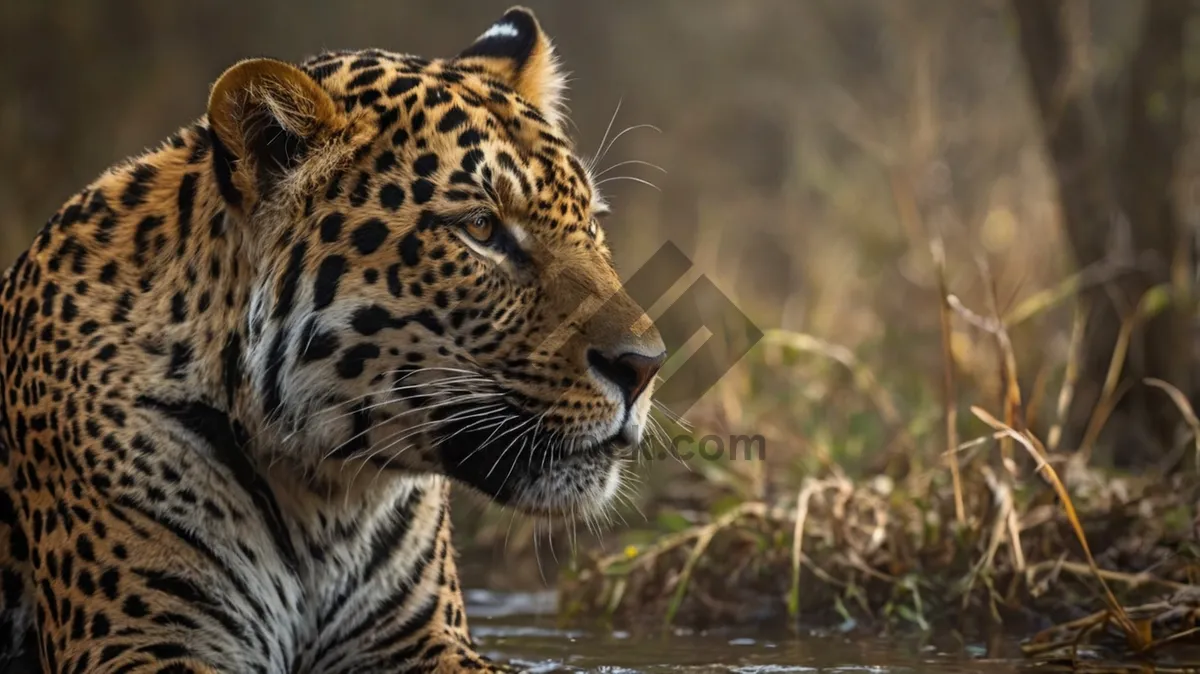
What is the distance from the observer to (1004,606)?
5812mm

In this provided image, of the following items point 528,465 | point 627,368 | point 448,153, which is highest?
point 448,153

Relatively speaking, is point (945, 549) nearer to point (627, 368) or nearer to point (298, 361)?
point (627, 368)

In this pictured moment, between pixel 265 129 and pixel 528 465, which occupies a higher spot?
pixel 265 129

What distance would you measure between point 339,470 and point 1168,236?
15.7ft

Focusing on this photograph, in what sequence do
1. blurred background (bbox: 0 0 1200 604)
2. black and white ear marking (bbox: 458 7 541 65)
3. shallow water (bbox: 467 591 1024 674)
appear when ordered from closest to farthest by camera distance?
1. shallow water (bbox: 467 591 1024 674)
2. black and white ear marking (bbox: 458 7 541 65)
3. blurred background (bbox: 0 0 1200 604)

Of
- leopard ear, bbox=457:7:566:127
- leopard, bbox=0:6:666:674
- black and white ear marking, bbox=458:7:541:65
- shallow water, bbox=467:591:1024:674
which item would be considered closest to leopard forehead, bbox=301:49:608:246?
leopard, bbox=0:6:666:674

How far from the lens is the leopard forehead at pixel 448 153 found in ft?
14.4

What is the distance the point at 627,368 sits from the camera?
4.22 metres

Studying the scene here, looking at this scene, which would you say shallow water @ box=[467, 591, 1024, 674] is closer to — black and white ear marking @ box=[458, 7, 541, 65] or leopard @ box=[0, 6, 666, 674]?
leopard @ box=[0, 6, 666, 674]

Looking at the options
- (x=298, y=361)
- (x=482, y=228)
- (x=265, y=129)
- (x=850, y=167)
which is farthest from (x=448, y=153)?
(x=850, y=167)

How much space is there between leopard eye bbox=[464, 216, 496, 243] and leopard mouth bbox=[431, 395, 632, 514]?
481 millimetres

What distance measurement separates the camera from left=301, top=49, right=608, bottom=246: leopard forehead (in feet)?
14.4

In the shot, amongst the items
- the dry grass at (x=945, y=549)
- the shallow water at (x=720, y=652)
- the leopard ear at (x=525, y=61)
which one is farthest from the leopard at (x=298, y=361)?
the dry grass at (x=945, y=549)

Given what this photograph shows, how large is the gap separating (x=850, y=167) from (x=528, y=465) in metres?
10.3
